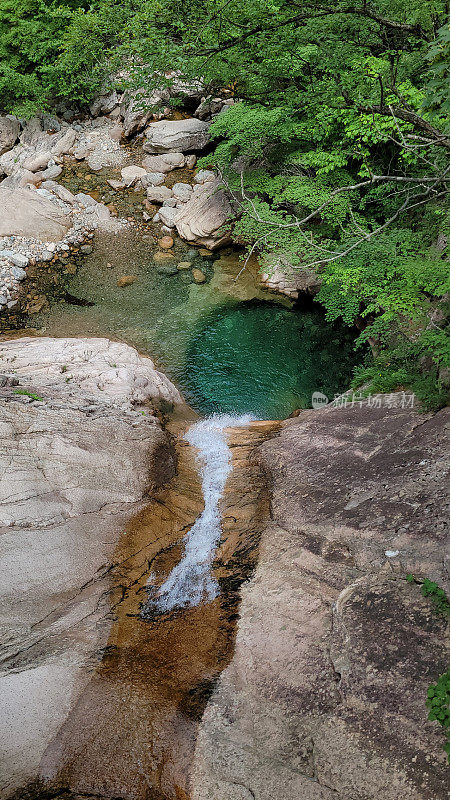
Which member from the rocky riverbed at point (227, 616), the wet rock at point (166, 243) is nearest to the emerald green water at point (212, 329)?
the wet rock at point (166, 243)

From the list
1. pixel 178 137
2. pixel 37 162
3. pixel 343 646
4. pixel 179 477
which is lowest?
pixel 179 477

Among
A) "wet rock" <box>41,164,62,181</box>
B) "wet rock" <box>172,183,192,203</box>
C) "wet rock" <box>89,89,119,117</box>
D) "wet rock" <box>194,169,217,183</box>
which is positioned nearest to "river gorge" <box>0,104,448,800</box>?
"wet rock" <box>172,183,192,203</box>

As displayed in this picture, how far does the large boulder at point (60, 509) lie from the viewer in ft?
15.6

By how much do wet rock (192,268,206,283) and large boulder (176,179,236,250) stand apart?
1187 millimetres

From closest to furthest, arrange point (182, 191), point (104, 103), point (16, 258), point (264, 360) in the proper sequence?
point (264, 360), point (16, 258), point (182, 191), point (104, 103)

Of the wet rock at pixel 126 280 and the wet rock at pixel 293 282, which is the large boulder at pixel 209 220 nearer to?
the wet rock at pixel 293 282

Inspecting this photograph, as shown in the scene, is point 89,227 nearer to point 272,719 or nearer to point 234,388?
point 234,388

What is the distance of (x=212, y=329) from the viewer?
44.2 feet

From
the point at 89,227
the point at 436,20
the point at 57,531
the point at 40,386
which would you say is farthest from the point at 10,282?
the point at 436,20

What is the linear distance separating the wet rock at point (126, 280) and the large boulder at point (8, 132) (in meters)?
10.3

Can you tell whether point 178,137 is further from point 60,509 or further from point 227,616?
point 227,616

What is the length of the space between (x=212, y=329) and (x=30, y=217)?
779 cm

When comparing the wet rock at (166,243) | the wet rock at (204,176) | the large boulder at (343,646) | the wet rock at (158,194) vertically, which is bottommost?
the wet rock at (166,243)

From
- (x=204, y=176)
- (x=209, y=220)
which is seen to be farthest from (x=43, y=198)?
(x=209, y=220)
